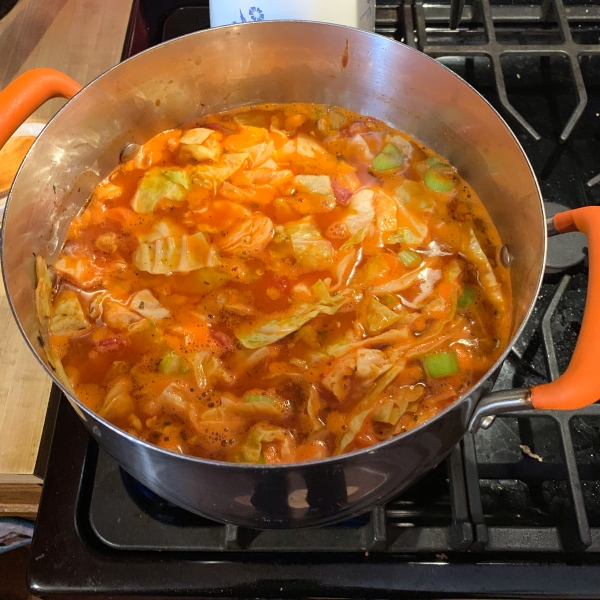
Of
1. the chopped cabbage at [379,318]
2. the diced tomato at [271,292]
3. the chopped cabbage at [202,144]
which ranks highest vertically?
the chopped cabbage at [202,144]

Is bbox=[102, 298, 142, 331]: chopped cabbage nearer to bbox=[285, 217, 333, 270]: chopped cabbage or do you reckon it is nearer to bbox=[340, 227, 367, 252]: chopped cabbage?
bbox=[285, 217, 333, 270]: chopped cabbage

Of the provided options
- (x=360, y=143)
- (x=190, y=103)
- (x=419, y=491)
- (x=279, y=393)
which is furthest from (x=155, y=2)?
(x=419, y=491)

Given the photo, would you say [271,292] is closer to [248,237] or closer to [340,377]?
[248,237]

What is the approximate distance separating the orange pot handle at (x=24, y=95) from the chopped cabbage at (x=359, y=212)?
698 mm

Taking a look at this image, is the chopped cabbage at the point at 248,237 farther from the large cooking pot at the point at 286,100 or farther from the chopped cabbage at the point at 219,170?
the large cooking pot at the point at 286,100

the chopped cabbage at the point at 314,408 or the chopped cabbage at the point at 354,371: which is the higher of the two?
the chopped cabbage at the point at 354,371

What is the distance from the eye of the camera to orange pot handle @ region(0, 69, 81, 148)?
104 cm

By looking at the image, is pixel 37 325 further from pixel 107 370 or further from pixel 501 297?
pixel 501 297

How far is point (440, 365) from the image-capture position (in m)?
1.14

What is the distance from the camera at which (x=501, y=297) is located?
49.7 inches

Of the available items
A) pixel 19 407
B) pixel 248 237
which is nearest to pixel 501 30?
pixel 248 237

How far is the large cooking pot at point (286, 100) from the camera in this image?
828 millimetres

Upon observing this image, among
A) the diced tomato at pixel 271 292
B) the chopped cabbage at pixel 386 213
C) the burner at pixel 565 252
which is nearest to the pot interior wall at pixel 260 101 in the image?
the burner at pixel 565 252

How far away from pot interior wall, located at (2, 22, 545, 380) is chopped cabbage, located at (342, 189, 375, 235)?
29 cm
